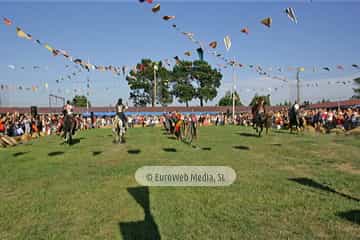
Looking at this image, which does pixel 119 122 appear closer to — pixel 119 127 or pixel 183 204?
pixel 119 127

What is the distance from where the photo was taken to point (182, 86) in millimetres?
79875

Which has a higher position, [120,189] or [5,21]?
[5,21]

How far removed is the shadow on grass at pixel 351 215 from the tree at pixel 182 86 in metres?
74.7

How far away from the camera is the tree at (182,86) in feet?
262

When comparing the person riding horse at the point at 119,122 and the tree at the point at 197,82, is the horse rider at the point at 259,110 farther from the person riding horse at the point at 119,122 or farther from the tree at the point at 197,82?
the tree at the point at 197,82

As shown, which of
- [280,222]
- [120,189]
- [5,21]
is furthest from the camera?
[5,21]

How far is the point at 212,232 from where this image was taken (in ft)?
14.8

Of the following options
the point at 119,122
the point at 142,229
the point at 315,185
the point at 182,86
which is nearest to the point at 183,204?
the point at 142,229

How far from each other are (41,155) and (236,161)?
755 cm

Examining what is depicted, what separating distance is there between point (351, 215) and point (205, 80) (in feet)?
253

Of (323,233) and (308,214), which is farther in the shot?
(308,214)

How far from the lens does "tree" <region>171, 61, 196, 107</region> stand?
262 feet

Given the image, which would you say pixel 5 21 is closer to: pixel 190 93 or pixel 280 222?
pixel 280 222

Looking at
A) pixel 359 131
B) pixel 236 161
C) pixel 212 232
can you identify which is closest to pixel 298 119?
pixel 359 131
